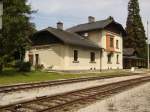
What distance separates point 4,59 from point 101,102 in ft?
50.1

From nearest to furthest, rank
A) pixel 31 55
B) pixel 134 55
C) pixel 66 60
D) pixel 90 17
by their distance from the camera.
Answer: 1. pixel 66 60
2. pixel 31 55
3. pixel 90 17
4. pixel 134 55

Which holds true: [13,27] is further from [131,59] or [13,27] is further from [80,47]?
[131,59]

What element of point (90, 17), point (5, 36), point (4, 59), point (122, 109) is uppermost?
point (90, 17)

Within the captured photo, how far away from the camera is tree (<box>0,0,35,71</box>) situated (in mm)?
25500

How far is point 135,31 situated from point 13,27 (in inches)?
2134

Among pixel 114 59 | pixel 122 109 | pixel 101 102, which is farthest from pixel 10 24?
pixel 114 59

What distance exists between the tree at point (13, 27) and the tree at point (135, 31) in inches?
1954

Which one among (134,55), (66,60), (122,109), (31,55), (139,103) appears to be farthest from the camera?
(134,55)

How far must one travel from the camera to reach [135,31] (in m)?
76.3

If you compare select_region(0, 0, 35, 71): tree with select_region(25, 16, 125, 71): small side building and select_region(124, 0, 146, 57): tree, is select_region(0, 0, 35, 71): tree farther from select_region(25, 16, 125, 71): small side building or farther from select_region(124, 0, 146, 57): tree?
select_region(124, 0, 146, 57): tree

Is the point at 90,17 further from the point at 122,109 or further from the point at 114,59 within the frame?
the point at 122,109

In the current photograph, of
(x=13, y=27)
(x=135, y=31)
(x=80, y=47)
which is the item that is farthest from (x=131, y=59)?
(x=13, y=27)

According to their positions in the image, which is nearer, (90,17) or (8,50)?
(8,50)

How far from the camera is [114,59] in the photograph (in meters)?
47.9
